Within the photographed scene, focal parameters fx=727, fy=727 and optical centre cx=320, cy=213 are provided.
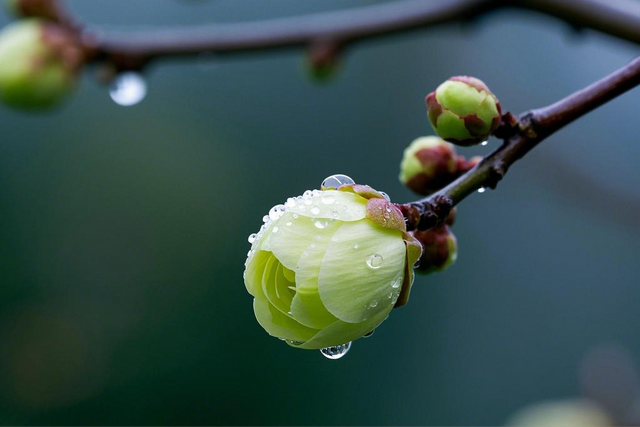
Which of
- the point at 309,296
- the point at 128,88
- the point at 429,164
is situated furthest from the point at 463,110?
the point at 128,88

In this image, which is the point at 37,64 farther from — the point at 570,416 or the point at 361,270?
the point at 570,416

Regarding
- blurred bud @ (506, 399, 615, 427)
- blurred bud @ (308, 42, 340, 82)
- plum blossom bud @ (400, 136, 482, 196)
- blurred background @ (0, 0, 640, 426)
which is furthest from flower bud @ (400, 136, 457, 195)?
blurred background @ (0, 0, 640, 426)

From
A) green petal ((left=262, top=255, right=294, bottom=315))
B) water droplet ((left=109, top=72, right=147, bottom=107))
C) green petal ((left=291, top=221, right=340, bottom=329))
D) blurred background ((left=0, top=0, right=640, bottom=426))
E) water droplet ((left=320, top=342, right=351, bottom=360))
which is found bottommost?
water droplet ((left=320, top=342, right=351, bottom=360))

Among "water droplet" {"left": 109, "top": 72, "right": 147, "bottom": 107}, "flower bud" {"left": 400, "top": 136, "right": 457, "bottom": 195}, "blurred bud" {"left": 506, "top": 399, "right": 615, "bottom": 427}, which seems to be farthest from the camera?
"blurred bud" {"left": 506, "top": 399, "right": 615, "bottom": 427}

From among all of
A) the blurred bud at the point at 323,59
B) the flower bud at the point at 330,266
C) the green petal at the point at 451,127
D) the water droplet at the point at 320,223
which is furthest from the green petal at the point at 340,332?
the blurred bud at the point at 323,59

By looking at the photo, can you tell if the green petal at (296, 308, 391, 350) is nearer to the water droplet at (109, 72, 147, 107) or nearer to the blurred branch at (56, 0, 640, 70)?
the blurred branch at (56, 0, 640, 70)
